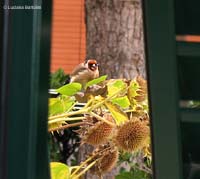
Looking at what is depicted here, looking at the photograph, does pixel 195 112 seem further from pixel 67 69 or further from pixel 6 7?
pixel 67 69

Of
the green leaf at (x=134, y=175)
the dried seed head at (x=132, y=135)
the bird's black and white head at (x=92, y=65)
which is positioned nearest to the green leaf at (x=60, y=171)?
the dried seed head at (x=132, y=135)

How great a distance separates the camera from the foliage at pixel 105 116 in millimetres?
1672

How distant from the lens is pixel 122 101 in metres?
1.72

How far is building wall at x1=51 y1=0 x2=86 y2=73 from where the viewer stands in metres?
6.70

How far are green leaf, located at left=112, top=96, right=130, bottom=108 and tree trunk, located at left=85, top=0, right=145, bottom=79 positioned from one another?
0.94 metres

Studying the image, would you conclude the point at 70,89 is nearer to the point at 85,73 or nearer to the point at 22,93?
the point at 85,73

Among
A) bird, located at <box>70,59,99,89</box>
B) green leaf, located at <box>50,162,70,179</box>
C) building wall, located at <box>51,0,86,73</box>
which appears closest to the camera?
green leaf, located at <box>50,162,70,179</box>

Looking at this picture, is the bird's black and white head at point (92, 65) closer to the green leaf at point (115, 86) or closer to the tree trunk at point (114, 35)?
the tree trunk at point (114, 35)

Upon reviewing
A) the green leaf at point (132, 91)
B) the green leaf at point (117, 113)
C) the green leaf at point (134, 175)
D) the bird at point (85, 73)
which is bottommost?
the green leaf at point (134, 175)

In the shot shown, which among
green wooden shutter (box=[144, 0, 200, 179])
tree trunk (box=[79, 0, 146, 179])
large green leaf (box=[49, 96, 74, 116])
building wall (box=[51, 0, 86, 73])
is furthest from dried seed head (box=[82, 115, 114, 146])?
building wall (box=[51, 0, 86, 73])

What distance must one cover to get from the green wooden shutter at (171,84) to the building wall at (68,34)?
18.9 feet

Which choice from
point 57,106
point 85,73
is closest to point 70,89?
point 57,106

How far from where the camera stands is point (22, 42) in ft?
2.71

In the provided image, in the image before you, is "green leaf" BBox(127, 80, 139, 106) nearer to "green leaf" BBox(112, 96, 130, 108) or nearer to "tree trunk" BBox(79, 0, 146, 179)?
"green leaf" BBox(112, 96, 130, 108)
